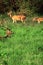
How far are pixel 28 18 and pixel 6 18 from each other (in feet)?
3.13

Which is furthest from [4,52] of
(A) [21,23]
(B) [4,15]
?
(B) [4,15]

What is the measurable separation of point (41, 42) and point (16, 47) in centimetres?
93

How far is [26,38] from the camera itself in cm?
1061

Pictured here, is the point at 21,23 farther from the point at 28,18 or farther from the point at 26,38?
the point at 26,38

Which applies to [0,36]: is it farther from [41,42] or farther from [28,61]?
[28,61]

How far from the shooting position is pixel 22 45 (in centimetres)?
995

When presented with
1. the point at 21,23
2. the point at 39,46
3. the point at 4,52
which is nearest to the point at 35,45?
the point at 39,46

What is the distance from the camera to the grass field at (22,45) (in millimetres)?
8883

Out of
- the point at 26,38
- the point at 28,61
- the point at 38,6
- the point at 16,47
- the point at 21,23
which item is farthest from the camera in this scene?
the point at 38,6

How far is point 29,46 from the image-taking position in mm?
9875

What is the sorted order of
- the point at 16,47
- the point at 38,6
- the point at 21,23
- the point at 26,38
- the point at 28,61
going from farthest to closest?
the point at 38,6
the point at 21,23
the point at 26,38
the point at 16,47
the point at 28,61

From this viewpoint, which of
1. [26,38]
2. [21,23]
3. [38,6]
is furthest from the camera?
[38,6]

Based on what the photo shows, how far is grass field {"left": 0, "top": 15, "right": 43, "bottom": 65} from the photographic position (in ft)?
29.1

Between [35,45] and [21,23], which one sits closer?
[35,45]
